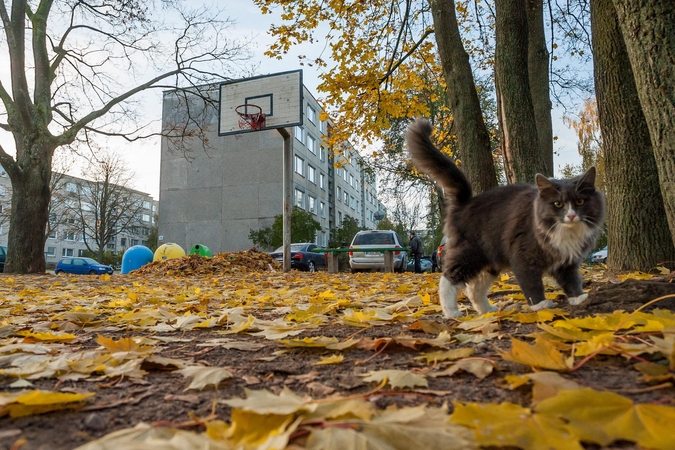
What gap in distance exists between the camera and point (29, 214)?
451 inches

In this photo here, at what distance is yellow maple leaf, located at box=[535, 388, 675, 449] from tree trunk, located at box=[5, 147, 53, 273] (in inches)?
525

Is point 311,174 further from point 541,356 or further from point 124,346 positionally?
point 541,356

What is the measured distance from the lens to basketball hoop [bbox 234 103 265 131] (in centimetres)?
1318

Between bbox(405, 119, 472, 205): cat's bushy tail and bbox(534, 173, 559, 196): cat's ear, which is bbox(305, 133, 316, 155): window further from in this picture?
bbox(534, 173, 559, 196): cat's ear

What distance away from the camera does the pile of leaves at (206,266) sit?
11.3 meters

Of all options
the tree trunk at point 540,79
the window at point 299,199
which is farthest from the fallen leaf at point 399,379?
the window at point 299,199

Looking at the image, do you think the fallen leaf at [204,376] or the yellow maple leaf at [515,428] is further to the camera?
the fallen leaf at [204,376]

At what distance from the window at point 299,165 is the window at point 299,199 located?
1.62 m

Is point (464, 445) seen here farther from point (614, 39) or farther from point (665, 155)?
point (614, 39)

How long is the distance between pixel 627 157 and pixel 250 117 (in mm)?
10913

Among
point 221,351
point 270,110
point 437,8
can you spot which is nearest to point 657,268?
point 221,351

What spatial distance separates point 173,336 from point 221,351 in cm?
54

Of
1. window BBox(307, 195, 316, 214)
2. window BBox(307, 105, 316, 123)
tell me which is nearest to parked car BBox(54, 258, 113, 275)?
window BBox(307, 195, 316, 214)

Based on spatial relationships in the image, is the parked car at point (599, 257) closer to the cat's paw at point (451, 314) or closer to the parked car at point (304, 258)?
the parked car at point (304, 258)
